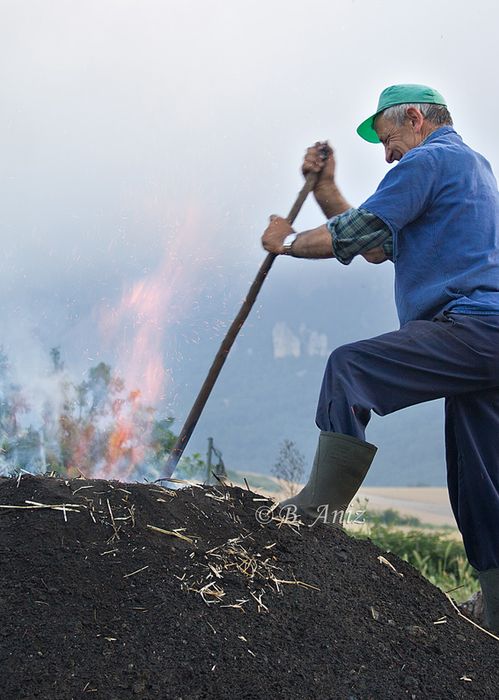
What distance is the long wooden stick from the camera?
440cm

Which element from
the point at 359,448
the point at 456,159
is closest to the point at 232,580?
the point at 359,448

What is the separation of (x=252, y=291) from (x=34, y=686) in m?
2.42

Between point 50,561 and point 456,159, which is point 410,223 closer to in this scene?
point 456,159

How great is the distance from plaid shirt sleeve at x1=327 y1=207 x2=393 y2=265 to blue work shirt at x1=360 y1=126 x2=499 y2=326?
0.13 ft

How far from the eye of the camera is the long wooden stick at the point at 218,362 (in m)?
4.40

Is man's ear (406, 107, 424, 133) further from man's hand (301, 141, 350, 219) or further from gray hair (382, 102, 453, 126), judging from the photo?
man's hand (301, 141, 350, 219)

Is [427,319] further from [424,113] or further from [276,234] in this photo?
[424,113]

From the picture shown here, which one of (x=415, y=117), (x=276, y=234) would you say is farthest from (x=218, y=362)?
(x=415, y=117)

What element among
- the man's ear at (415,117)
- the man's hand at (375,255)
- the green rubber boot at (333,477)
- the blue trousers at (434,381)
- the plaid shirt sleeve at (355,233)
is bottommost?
the green rubber boot at (333,477)

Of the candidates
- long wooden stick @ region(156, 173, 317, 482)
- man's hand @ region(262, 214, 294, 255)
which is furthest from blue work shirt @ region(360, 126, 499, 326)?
long wooden stick @ region(156, 173, 317, 482)

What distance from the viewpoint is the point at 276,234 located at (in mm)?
4023

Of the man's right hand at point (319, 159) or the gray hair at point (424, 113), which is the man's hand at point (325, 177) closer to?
the man's right hand at point (319, 159)

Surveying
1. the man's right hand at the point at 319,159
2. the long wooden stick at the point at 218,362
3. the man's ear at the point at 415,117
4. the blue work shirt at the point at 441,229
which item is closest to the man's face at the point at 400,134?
the man's ear at the point at 415,117

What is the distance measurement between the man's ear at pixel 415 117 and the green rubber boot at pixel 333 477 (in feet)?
5.07
